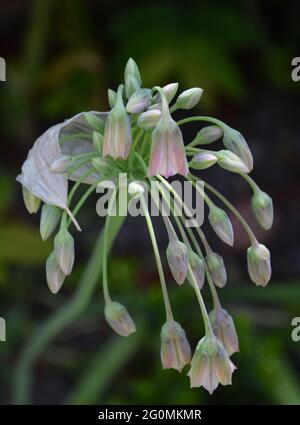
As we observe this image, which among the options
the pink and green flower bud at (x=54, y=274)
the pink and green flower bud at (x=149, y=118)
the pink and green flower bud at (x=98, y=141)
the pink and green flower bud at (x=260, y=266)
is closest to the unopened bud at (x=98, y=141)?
the pink and green flower bud at (x=98, y=141)

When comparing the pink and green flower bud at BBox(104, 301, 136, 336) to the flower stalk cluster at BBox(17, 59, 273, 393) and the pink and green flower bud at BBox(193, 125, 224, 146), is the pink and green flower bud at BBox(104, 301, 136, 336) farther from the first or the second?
the pink and green flower bud at BBox(193, 125, 224, 146)

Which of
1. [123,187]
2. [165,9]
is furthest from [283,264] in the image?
[123,187]

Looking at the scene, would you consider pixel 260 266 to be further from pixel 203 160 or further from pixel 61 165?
pixel 61 165

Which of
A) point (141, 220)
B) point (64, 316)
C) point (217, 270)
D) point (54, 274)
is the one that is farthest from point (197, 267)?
point (141, 220)

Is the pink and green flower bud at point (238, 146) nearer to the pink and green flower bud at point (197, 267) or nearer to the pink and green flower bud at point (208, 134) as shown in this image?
the pink and green flower bud at point (208, 134)

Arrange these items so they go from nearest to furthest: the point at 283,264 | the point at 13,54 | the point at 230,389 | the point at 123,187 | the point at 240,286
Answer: the point at 123,187
the point at 230,389
the point at 240,286
the point at 283,264
the point at 13,54

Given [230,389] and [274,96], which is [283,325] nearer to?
[230,389]

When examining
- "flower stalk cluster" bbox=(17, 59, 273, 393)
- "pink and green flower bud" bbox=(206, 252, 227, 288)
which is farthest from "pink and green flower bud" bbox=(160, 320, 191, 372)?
"pink and green flower bud" bbox=(206, 252, 227, 288)
